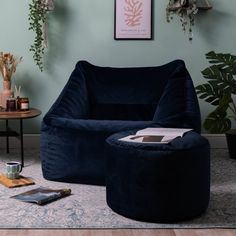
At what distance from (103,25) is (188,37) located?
828 millimetres

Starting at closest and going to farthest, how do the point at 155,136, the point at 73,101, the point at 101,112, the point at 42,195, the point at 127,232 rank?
the point at 127,232
the point at 155,136
the point at 42,195
the point at 73,101
the point at 101,112

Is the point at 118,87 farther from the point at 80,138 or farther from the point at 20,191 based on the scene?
the point at 20,191

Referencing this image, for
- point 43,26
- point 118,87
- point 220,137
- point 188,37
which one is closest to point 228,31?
point 188,37

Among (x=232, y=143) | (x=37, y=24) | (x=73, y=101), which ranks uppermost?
(x=37, y=24)

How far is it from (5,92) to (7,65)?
0.25m

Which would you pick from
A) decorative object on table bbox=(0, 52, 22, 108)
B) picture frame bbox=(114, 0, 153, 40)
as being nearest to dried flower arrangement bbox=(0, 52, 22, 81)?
decorative object on table bbox=(0, 52, 22, 108)

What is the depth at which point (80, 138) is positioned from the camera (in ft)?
10.7

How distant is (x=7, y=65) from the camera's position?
4203mm

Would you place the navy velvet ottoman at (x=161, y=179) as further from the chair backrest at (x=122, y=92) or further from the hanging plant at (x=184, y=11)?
the hanging plant at (x=184, y=11)

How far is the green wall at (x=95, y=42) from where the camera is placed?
4473mm

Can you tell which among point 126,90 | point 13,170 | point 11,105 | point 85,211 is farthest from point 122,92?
point 85,211

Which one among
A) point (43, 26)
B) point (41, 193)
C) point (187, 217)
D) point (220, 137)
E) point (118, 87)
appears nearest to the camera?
point (187, 217)

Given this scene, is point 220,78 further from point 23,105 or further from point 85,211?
point 85,211

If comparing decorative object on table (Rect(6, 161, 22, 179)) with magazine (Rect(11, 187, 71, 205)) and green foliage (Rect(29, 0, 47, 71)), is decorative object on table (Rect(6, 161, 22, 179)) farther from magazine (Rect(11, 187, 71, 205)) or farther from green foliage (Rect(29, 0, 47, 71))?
green foliage (Rect(29, 0, 47, 71))
